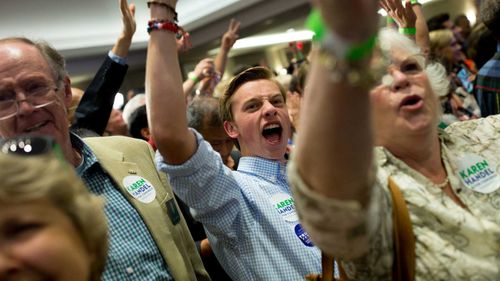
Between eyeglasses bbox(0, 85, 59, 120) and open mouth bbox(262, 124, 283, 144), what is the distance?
0.77 meters

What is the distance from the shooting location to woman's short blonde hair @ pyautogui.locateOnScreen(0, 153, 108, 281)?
899 millimetres

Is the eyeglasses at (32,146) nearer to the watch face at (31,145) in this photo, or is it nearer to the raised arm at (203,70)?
the watch face at (31,145)

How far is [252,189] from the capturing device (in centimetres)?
164

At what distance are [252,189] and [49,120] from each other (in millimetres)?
668

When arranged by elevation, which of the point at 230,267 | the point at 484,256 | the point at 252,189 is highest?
the point at 484,256

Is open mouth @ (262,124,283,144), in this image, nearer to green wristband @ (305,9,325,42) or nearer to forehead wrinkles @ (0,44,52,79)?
forehead wrinkles @ (0,44,52,79)

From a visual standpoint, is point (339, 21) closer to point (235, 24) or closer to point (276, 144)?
point (276, 144)

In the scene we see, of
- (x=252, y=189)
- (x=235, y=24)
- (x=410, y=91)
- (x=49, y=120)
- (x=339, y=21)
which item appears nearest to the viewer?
(x=339, y=21)

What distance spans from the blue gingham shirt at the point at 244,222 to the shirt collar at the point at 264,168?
0.10 m

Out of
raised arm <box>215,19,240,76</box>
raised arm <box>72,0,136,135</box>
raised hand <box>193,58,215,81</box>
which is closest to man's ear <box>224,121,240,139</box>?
raised arm <box>72,0,136,135</box>

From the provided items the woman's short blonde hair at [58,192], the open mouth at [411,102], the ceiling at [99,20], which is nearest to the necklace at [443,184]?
the open mouth at [411,102]

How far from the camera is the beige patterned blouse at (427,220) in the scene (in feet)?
2.69

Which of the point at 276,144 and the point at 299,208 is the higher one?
the point at 299,208

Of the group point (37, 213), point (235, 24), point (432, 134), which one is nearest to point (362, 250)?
point (432, 134)
